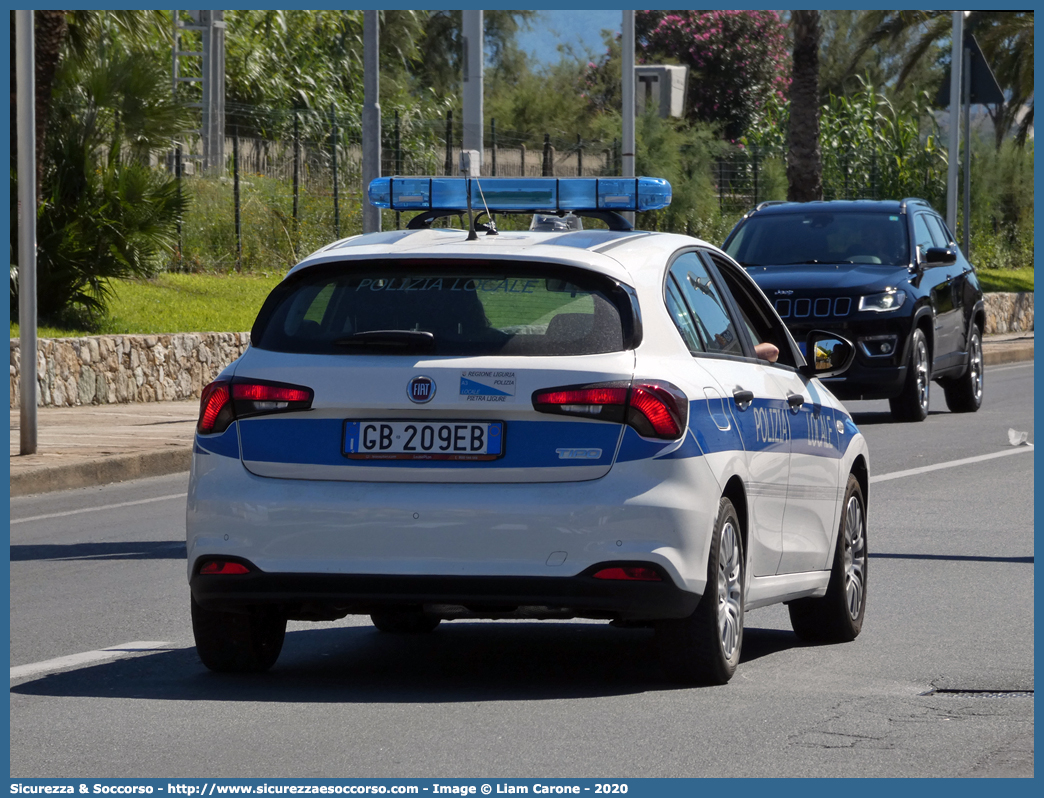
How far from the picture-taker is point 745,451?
22.0ft

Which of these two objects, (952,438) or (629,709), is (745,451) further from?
(952,438)

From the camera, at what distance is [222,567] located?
639 centimetres

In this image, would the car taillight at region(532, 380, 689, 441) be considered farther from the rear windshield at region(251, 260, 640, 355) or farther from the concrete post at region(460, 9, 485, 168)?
the concrete post at region(460, 9, 485, 168)

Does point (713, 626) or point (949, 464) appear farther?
point (949, 464)

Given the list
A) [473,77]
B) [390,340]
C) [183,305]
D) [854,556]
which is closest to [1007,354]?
[473,77]

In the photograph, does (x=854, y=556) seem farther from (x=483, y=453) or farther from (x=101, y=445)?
(x=101, y=445)

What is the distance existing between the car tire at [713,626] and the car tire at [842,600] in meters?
1.04

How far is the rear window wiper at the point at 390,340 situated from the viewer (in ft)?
20.8

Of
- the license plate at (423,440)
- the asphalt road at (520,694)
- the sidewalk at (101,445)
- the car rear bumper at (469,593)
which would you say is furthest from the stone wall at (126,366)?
the license plate at (423,440)

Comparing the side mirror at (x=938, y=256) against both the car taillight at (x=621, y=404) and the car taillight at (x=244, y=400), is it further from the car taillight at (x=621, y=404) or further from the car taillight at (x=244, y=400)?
the car taillight at (x=244, y=400)

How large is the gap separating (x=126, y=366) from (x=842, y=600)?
13659 mm

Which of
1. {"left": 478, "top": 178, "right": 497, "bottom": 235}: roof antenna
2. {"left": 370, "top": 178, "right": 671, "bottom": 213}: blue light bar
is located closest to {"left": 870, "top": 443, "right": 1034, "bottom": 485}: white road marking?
{"left": 370, "top": 178, "right": 671, "bottom": 213}: blue light bar

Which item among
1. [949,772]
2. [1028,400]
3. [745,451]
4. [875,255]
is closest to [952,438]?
[875,255]
